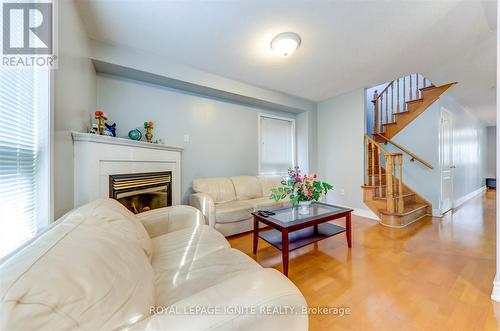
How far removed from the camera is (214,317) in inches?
24.4

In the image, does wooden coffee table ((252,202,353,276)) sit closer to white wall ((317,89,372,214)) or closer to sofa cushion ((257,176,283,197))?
sofa cushion ((257,176,283,197))

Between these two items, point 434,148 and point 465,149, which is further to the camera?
point 465,149

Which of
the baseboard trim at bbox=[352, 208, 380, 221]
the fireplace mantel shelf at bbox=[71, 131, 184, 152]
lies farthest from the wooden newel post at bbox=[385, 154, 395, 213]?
the fireplace mantel shelf at bbox=[71, 131, 184, 152]

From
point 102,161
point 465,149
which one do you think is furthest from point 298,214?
point 465,149

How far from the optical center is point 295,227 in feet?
5.81

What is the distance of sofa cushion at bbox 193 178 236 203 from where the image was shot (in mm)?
2982

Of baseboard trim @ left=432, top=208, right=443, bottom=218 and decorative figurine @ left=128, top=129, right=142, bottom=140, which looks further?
baseboard trim @ left=432, top=208, right=443, bottom=218

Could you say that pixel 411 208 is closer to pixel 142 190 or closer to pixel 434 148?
pixel 434 148

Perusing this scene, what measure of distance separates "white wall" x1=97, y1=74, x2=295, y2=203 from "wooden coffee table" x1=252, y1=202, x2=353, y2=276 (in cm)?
159

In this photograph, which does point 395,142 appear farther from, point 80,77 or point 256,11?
point 80,77

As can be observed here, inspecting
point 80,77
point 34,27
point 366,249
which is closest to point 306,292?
point 366,249

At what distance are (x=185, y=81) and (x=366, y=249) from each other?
3190 millimetres

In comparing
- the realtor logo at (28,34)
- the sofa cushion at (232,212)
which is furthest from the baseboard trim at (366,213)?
the realtor logo at (28,34)

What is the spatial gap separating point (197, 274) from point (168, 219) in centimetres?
78
